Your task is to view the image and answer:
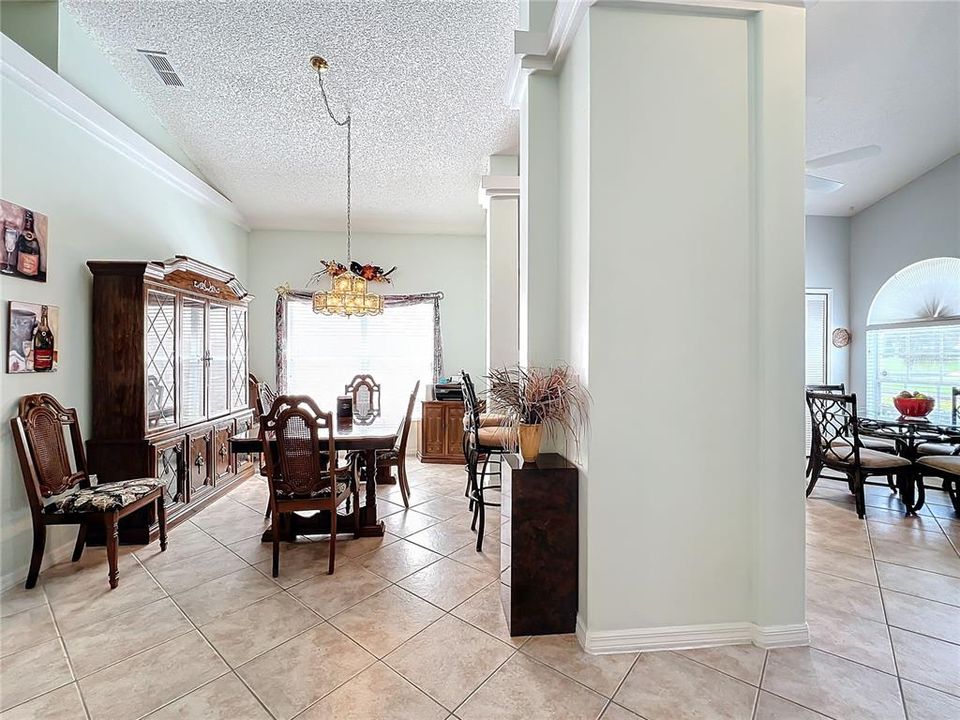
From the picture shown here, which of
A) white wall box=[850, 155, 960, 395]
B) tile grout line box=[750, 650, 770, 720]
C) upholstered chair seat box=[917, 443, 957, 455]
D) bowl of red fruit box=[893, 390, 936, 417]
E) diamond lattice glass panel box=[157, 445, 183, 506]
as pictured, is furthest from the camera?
white wall box=[850, 155, 960, 395]

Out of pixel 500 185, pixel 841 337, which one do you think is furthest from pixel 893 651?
pixel 841 337

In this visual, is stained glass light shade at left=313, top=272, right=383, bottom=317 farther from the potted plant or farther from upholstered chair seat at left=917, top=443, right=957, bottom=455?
upholstered chair seat at left=917, top=443, right=957, bottom=455

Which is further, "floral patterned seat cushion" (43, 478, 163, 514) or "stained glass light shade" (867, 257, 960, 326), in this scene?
"stained glass light shade" (867, 257, 960, 326)

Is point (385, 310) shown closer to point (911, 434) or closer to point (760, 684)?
point (760, 684)

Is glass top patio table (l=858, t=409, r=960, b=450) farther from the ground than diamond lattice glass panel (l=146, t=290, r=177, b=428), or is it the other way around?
Answer: diamond lattice glass panel (l=146, t=290, r=177, b=428)

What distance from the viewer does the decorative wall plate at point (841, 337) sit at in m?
6.02

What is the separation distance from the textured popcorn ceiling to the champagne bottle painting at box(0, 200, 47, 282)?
143 centimetres

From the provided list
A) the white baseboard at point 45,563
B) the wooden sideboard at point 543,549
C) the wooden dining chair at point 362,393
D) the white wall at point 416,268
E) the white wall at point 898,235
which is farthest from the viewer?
the white wall at point 416,268

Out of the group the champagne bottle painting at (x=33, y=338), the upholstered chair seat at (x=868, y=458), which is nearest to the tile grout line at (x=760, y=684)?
the upholstered chair seat at (x=868, y=458)

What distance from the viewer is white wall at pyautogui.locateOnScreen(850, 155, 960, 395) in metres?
4.75

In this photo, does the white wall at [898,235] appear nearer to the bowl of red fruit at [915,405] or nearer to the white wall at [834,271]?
the white wall at [834,271]

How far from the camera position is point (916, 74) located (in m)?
3.55

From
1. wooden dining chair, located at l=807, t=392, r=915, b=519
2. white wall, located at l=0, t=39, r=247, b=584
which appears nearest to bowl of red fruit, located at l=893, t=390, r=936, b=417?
wooden dining chair, located at l=807, t=392, r=915, b=519

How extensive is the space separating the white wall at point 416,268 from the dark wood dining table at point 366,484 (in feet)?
9.71
